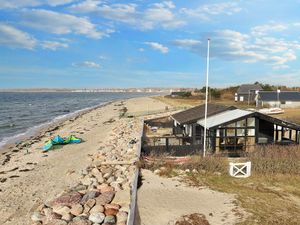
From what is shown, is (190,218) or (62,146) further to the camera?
(62,146)

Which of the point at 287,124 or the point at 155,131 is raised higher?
the point at 287,124

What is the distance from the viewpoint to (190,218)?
11.0 meters

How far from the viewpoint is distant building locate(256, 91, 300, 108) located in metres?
67.7

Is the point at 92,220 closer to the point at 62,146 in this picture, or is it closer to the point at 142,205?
the point at 142,205

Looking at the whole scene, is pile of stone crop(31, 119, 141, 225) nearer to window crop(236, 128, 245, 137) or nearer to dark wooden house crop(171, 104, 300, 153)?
dark wooden house crop(171, 104, 300, 153)

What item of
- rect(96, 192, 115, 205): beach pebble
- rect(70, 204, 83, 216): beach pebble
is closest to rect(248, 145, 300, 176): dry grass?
rect(96, 192, 115, 205): beach pebble

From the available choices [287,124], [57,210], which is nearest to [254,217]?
[57,210]

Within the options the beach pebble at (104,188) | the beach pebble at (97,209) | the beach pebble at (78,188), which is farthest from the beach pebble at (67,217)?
the beach pebble at (78,188)

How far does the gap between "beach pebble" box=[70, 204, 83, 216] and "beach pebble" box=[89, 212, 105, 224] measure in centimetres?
85

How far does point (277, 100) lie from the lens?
68000mm

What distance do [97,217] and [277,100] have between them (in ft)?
206

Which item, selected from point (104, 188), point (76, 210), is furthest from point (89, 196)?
point (76, 210)

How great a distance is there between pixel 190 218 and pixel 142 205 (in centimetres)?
208

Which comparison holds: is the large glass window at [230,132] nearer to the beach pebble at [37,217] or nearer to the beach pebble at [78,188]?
the beach pebble at [78,188]
